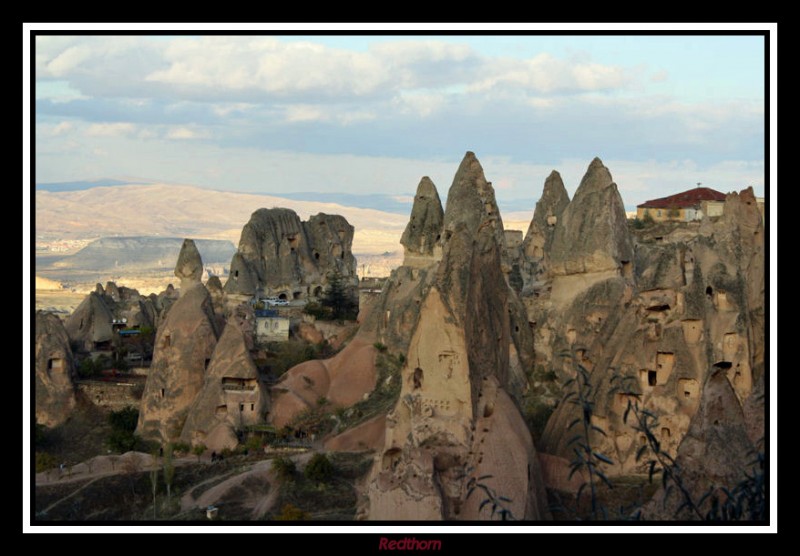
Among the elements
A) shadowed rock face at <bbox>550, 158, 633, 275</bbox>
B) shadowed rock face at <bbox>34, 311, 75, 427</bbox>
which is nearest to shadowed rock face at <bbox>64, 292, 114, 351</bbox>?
shadowed rock face at <bbox>34, 311, 75, 427</bbox>

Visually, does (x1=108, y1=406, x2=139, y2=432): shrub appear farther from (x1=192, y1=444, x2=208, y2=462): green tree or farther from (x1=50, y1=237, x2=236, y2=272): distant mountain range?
(x1=50, y1=237, x2=236, y2=272): distant mountain range

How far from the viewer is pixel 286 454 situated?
22922 mm

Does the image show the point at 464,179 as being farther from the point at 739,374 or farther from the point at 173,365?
the point at 739,374

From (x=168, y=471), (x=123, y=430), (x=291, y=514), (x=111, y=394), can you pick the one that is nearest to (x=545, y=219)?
(x=111, y=394)

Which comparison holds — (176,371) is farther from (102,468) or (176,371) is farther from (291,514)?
(291,514)

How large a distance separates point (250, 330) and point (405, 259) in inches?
181

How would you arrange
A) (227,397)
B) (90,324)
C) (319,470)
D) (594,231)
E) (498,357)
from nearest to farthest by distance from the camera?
(498,357) → (319,470) → (594,231) → (227,397) → (90,324)

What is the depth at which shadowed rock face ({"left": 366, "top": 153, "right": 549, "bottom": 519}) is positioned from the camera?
14164mm

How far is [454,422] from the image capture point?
16016mm

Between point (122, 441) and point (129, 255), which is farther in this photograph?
point (129, 255)

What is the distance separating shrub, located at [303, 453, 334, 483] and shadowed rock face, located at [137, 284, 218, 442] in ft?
20.5

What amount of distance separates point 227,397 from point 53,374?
5.40 meters

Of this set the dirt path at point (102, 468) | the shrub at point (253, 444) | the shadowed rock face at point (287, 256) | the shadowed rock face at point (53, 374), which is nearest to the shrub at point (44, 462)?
the dirt path at point (102, 468)
